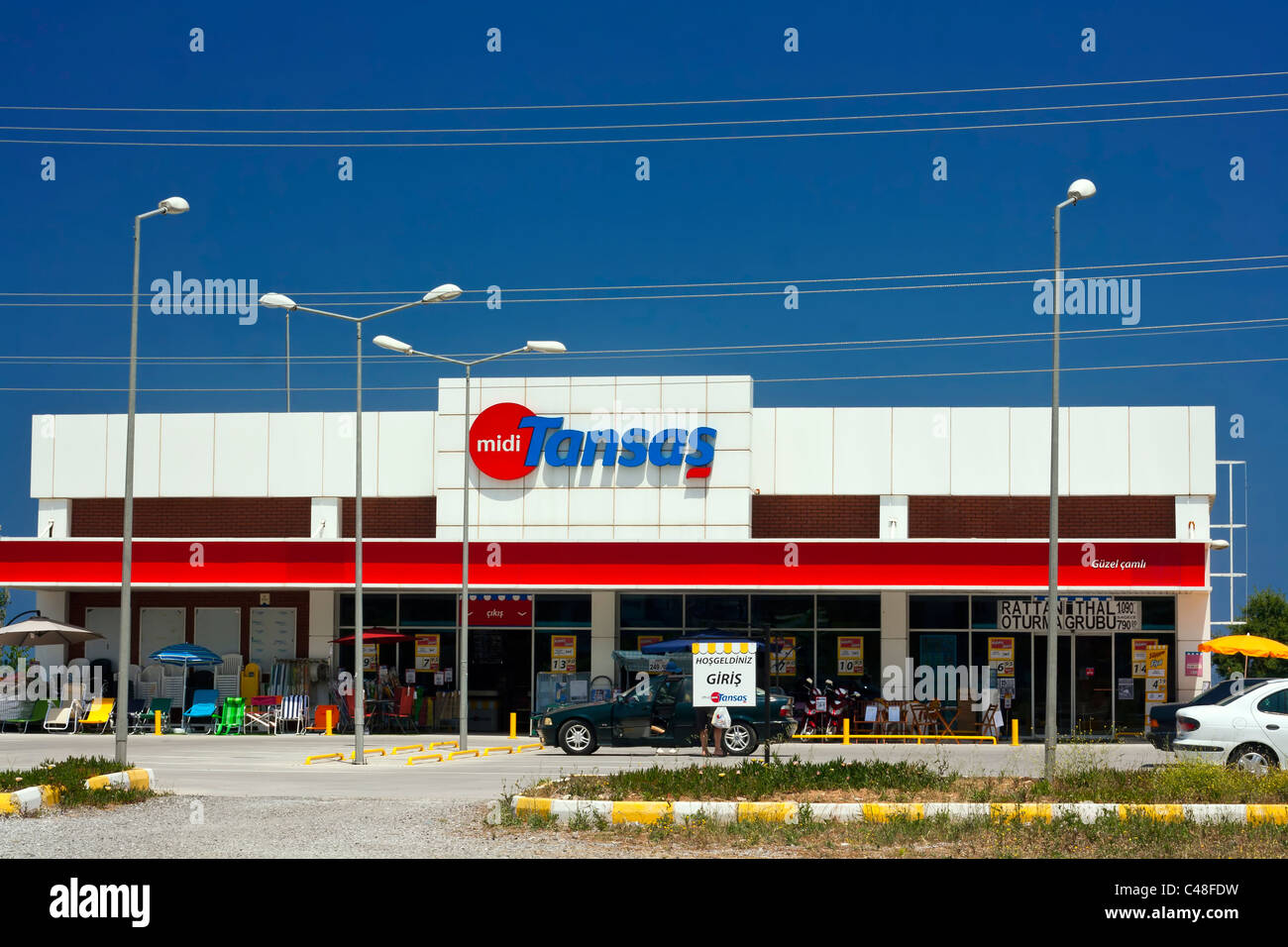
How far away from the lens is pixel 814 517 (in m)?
33.6

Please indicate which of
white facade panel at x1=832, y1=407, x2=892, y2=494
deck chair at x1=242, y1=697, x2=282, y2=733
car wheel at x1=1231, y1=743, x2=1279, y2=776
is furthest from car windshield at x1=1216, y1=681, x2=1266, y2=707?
deck chair at x1=242, y1=697, x2=282, y2=733

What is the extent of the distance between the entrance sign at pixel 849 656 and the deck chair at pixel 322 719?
11825 mm

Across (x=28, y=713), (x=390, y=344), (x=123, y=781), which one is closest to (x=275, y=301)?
(x=390, y=344)

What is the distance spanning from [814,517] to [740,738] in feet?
28.3

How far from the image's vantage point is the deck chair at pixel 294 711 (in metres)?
33.2

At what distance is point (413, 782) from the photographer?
68.8 ft

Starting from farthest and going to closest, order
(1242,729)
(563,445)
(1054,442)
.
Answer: (563,445), (1054,442), (1242,729)

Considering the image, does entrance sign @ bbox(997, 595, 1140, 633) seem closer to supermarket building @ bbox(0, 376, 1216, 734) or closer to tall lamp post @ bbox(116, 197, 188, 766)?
supermarket building @ bbox(0, 376, 1216, 734)

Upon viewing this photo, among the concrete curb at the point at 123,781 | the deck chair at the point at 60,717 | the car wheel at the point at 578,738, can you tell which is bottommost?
the deck chair at the point at 60,717

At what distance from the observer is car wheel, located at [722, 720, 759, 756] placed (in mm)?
26188

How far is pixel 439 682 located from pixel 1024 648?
13790mm

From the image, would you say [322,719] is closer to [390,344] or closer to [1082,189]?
[390,344]

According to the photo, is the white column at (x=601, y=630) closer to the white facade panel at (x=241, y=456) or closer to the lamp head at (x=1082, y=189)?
the white facade panel at (x=241, y=456)

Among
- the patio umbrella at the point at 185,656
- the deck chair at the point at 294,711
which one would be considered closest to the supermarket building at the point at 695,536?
the patio umbrella at the point at 185,656
